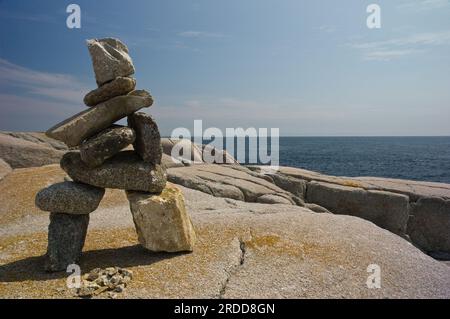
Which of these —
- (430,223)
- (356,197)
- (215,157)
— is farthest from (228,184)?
(215,157)

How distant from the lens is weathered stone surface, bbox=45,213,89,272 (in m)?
12.3

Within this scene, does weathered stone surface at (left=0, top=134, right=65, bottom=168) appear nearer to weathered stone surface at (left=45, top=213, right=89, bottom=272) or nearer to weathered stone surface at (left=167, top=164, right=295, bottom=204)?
weathered stone surface at (left=167, top=164, right=295, bottom=204)

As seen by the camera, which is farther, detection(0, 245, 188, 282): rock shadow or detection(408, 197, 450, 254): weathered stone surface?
detection(408, 197, 450, 254): weathered stone surface

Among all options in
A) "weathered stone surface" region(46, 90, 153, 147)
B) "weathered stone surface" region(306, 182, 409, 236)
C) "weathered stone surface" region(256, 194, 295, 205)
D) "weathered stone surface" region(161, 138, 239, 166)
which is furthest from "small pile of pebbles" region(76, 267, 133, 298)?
"weathered stone surface" region(161, 138, 239, 166)

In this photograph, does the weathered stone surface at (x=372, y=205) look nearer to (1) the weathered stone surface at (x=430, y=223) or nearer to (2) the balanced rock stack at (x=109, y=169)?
(1) the weathered stone surface at (x=430, y=223)

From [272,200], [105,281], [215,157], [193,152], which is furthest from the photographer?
[215,157]

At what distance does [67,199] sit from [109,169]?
1.77 meters

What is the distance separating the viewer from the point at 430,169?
80.8 m

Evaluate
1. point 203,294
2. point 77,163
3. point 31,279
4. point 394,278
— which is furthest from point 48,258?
point 394,278

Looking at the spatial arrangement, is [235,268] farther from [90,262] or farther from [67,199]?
[67,199]

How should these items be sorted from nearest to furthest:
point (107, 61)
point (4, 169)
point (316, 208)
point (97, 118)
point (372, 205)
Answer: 1. point (97, 118)
2. point (107, 61)
3. point (316, 208)
4. point (372, 205)
5. point (4, 169)

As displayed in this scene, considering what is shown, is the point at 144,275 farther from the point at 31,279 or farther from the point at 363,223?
the point at 363,223

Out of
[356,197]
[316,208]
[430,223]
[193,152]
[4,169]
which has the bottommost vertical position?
[430,223]

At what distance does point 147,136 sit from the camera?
13.2m
